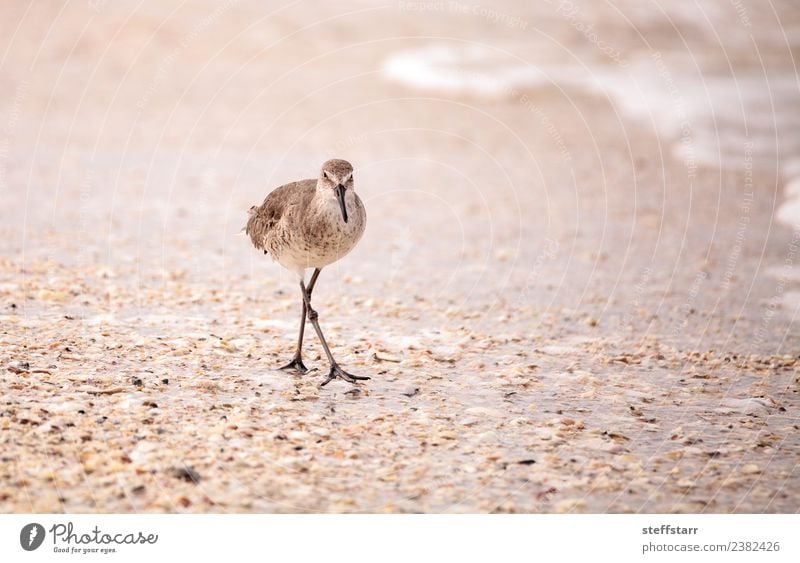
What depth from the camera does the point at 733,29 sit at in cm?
2202

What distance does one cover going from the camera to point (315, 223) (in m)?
6.64

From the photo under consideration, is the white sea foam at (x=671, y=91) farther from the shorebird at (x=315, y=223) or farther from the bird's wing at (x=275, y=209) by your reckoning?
the shorebird at (x=315, y=223)

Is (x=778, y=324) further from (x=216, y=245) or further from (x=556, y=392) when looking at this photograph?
(x=216, y=245)

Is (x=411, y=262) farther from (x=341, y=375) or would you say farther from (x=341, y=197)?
(x=341, y=197)

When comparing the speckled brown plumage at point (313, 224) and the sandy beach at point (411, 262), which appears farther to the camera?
the speckled brown plumage at point (313, 224)

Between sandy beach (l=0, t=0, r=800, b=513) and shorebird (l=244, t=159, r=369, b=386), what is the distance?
81cm

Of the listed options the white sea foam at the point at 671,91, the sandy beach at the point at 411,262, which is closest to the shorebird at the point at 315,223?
the sandy beach at the point at 411,262

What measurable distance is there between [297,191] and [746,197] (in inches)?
345

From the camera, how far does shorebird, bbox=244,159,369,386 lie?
654cm

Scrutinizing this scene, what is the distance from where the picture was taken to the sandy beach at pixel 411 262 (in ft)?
18.1

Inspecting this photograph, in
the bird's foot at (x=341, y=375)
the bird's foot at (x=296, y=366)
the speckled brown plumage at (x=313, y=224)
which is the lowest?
the bird's foot at (x=341, y=375)

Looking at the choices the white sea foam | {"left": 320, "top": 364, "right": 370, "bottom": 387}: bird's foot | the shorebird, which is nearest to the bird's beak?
the shorebird

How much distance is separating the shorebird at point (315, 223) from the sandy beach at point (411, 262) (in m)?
0.81
